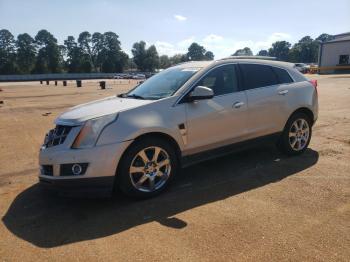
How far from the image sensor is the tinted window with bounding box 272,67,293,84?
595cm

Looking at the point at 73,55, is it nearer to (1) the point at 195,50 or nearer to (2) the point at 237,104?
(1) the point at 195,50

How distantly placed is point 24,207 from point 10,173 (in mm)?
1616

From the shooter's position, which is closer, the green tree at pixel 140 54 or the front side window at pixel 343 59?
the front side window at pixel 343 59

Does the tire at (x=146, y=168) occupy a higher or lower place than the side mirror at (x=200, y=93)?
lower

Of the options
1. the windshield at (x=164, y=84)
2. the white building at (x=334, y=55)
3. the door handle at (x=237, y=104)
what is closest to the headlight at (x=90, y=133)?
the windshield at (x=164, y=84)

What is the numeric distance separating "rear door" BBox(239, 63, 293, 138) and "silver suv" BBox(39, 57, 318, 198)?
16 mm

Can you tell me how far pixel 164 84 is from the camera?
5.19 m

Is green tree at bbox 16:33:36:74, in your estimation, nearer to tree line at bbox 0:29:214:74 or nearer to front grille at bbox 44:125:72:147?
tree line at bbox 0:29:214:74

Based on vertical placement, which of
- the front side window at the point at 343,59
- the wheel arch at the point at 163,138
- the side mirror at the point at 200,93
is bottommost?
the wheel arch at the point at 163,138

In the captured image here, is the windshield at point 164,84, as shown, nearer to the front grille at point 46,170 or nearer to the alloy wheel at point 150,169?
the alloy wheel at point 150,169

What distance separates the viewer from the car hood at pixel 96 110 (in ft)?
13.9

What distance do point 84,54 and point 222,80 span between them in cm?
12761

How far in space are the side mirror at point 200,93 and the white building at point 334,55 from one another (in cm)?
5630

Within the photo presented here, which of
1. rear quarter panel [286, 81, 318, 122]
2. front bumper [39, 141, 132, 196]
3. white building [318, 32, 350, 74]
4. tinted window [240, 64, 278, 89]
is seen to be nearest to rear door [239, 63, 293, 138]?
tinted window [240, 64, 278, 89]
